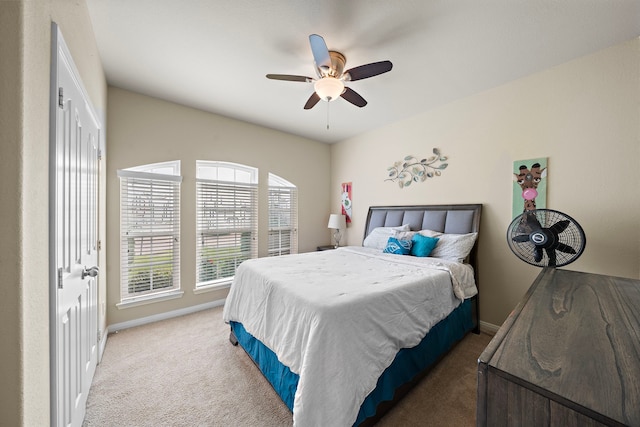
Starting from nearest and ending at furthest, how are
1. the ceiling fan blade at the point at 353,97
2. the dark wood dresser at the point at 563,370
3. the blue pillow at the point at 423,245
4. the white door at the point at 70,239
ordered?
the dark wood dresser at the point at 563,370, the white door at the point at 70,239, the ceiling fan blade at the point at 353,97, the blue pillow at the point at 423,245

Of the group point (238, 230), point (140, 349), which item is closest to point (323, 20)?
point (238, 230)

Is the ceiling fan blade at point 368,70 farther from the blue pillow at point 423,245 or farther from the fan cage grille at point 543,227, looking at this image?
the blue pillow at point 423,245

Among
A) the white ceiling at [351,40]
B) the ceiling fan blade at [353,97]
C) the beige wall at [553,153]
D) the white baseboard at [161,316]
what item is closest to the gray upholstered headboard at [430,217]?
the beige wall at [553,153]

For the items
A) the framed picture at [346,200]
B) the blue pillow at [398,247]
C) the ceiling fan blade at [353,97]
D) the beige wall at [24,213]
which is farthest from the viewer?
the framed picture at [346,200]

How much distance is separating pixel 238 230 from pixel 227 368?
1.93 m

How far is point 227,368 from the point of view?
2008 millimetres

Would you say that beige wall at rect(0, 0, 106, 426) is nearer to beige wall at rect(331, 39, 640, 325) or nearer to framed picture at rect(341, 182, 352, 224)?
beige wall at rect(331, 39, 640, 325)

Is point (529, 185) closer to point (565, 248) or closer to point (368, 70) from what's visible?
point (565, 248)

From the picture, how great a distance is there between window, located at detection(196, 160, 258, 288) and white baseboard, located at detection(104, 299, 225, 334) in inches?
10.6

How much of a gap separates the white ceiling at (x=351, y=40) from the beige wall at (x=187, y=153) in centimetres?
31

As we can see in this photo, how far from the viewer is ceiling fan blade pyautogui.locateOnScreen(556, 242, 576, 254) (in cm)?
178

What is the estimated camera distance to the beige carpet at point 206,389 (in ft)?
5.00

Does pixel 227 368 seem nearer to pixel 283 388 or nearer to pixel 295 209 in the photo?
pixel 283 388

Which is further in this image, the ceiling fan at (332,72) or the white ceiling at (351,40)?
the ceiling fan at (332,72)
